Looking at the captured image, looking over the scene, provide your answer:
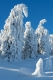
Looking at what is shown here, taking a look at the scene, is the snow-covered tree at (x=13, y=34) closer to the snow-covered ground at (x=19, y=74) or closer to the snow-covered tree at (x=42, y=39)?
the snow-covered ground at (x=19, y=74)

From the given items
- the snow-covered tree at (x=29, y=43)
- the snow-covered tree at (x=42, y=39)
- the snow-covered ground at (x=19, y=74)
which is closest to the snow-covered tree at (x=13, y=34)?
the snow-covered tree at (x=29, y=43)

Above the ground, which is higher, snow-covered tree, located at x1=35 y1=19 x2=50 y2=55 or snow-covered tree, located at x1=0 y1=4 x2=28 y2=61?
snow-covered tree, located at x1=35 y1=19 x2=50 y2=55

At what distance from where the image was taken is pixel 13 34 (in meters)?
42.3

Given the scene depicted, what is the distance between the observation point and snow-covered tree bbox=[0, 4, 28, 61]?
136 ft

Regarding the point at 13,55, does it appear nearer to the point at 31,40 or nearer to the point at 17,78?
the point at 31,40

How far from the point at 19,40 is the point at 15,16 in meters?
5.39

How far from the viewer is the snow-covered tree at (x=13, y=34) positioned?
41.4 metres

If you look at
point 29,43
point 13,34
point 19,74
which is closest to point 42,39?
point 29,43

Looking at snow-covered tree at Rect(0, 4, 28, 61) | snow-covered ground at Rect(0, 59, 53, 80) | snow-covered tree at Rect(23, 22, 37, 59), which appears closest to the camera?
snow-covered ground at Rect(0, 59, 53, 80)

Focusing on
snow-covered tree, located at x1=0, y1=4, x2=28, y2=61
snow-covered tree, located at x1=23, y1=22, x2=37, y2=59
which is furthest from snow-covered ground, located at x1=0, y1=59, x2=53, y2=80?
snow-covered tree, located at x1=23, y1=22, x2=37, y2=59

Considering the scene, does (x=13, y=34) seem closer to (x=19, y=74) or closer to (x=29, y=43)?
(x=29, y=43)

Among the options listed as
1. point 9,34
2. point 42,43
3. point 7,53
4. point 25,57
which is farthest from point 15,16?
point 42,43

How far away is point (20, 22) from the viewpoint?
4434 centimetres

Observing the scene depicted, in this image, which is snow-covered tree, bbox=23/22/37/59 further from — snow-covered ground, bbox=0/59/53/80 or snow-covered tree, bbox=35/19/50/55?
snow-covered ground, bbox=0/59/53/80
